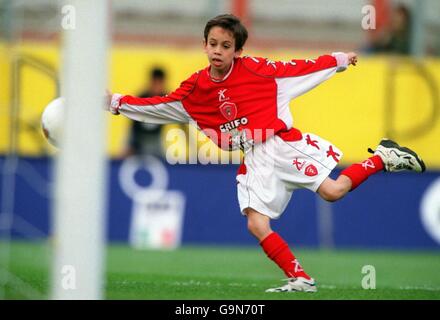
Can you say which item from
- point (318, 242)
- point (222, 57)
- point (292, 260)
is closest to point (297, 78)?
point (222, 57)

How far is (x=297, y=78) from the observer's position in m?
8.02

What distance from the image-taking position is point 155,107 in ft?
26.4

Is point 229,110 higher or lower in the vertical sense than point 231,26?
lower

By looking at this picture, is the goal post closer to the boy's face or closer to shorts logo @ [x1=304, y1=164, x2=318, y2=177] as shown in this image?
the boy's face

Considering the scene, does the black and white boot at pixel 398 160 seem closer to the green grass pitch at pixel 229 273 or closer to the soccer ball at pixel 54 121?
the green grass pitch at pixel 229 273

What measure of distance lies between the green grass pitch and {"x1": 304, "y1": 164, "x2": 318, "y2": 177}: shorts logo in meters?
0.82

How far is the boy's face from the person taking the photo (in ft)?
25.2

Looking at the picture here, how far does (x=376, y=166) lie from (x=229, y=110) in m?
1.19

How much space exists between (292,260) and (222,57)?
1.48m

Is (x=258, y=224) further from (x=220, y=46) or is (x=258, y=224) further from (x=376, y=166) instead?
(x=220, y=46)
